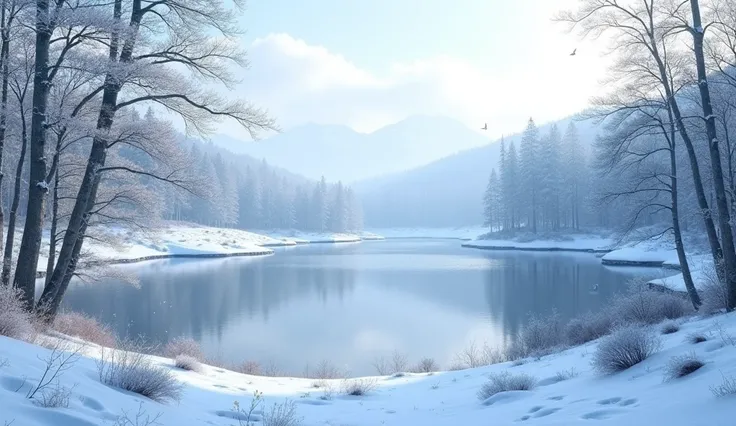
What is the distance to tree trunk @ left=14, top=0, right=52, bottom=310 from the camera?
8.99 metres

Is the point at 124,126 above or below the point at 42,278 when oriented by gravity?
above

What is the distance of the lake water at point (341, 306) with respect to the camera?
57.2 feet

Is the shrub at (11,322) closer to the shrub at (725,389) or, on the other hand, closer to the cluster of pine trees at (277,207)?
the shrub at (725,389)

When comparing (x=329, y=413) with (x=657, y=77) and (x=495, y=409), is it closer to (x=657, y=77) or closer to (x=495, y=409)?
(x=495, y=409)

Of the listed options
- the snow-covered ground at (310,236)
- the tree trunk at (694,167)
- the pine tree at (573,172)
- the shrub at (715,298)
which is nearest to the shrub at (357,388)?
the shrub at (715,298)

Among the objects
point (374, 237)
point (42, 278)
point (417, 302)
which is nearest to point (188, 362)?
point (417, 302)

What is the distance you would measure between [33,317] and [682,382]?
9.93 meters

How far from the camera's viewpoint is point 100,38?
958 centimetres

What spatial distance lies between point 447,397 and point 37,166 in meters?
8.25

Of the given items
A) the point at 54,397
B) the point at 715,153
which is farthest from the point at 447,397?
the point at 715,153

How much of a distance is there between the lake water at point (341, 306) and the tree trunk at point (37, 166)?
6.84m

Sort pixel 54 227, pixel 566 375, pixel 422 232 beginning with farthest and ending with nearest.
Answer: pixel 422 232
pixel 54 227
pixel 566 375

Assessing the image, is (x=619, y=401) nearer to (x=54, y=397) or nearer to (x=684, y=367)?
(x=684, y=367)

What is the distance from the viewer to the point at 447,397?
7930 mm
